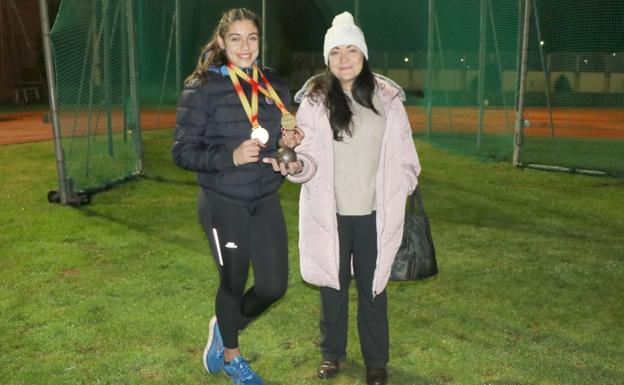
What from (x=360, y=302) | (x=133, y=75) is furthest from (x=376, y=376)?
(x=133, y=75)

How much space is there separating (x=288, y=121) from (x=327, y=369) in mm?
1581

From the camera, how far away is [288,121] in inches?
143

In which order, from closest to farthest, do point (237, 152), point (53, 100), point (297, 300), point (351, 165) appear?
1. point (237, 152)
2. point (351, 165)
3. point (297, 300)
4. point (53, 100)

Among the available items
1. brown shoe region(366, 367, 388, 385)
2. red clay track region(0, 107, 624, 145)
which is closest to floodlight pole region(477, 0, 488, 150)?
red clay track region(0, 107, 624, 145)

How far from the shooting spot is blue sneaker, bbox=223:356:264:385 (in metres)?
4.09

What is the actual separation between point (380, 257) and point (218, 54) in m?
1.38

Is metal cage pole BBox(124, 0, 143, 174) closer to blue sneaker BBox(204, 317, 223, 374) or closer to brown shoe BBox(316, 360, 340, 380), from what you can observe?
blue sneaker BBox(204, 317, 223, 374)

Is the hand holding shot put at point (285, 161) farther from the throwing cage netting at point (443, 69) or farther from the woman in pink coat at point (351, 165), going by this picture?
the throwing cage netting at point (443, 69)

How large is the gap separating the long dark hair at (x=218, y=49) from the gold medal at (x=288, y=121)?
0.45 m

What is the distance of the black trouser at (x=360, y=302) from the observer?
4.07m

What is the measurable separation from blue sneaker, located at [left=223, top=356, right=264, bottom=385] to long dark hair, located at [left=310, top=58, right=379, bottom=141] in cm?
135

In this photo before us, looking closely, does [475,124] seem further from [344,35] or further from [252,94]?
[252,94]

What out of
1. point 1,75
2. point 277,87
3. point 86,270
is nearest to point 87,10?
point 86,270

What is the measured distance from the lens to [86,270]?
6.69 m
